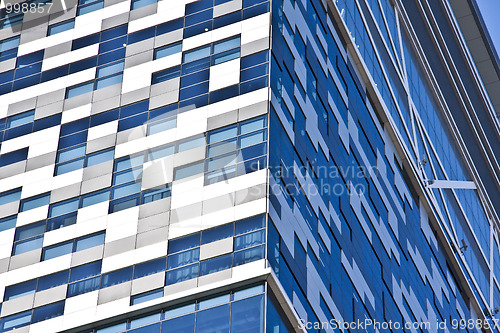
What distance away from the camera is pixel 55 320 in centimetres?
5447

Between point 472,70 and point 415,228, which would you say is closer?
point 415,228

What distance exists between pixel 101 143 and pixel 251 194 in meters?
10.5

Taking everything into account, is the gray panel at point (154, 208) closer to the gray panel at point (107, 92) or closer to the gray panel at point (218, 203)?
the gray panel at point (218, 203)

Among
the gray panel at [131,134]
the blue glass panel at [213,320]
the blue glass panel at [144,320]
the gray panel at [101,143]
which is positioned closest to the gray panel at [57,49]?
the gray panel at [101,143]

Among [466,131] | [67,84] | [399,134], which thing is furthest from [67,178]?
[466,131]

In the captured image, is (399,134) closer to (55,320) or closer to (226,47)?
(226,47)

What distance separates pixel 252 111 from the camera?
57.3 m

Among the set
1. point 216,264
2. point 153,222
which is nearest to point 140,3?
point 153,222

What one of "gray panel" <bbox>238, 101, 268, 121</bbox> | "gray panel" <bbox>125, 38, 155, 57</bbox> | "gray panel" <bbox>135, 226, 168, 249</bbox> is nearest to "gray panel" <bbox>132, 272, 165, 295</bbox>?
"gray panel" <bbox>135, 226, 168, 249</bbox>

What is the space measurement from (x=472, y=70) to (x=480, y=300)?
81.1 feet

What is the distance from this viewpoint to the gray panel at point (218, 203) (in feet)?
178

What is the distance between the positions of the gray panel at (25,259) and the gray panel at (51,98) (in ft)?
32.8

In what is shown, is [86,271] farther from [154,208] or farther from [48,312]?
[154,208]


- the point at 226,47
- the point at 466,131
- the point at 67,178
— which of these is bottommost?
the point at 67,178
